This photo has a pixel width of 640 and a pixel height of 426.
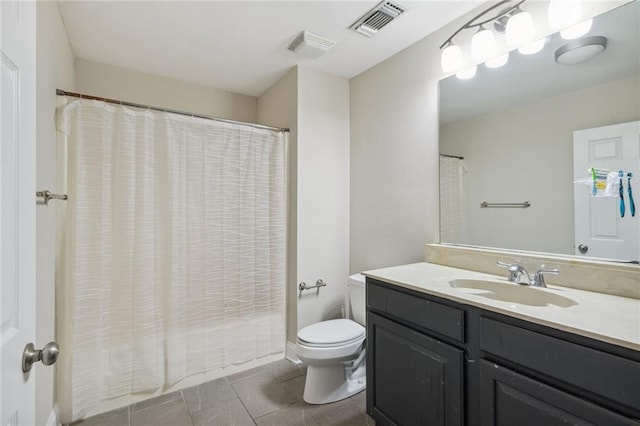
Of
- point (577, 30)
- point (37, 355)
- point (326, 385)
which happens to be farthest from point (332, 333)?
point (577, 30)

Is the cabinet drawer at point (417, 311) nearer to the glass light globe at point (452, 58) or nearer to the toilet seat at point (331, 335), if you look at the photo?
the toilet seat at point (331, 335)

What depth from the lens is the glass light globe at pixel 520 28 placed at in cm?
144

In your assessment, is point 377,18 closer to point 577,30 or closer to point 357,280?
point 577,30

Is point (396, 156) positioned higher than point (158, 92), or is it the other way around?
point (158, 92)

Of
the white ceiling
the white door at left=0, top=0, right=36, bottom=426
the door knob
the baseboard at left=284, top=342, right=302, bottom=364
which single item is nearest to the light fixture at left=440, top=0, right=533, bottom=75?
the white ceiling

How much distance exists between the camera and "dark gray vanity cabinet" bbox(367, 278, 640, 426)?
822 mm

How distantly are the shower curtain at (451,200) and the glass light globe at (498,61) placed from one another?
538 millimetres

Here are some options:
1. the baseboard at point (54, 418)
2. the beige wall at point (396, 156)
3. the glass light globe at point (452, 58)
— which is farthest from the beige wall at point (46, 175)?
the glass light globe at point (452, 58)

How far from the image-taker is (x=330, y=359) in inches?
71.4

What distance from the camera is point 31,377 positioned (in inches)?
27.7

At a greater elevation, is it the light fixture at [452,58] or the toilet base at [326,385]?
the light fixture at [452,58]

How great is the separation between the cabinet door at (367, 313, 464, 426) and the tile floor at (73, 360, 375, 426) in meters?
0.29

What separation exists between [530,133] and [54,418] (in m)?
2.89

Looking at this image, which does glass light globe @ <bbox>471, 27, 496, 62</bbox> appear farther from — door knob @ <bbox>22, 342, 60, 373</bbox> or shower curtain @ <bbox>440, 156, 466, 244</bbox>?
door knob @ <bbox>22, 342, 60, 373</bbox>
